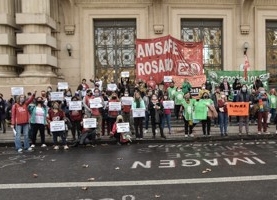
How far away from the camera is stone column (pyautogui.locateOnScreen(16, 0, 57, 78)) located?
1911 centimetres

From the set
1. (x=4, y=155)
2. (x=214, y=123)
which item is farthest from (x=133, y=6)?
(x=4, y=155)

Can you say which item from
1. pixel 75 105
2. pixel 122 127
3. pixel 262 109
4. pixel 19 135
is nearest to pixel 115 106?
pixel 122 127

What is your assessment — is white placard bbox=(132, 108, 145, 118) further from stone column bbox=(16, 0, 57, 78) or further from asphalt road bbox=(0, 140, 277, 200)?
stone column bbox=(16, 0, 57, 78)

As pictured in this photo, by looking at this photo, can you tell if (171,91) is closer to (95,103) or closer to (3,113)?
(95,103)

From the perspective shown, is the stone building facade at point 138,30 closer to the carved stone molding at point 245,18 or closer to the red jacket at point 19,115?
the carved stone molding at point 245,18

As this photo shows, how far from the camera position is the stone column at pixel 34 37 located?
1911cm

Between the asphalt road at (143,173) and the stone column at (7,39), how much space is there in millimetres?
6907

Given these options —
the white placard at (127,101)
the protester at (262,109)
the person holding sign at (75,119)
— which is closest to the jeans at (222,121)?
the protester at (262,109)

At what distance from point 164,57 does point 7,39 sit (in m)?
7.25

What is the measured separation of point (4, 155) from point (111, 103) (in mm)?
4329

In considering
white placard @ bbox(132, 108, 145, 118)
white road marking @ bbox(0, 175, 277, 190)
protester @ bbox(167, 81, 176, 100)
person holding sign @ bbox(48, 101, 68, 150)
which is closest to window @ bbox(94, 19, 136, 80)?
protester @ bbox(167, 81, 176, 100)

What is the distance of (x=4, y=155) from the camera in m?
12.3

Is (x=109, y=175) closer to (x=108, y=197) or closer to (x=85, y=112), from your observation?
(x=108, y=197)

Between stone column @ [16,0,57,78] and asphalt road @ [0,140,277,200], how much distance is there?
21.6ft
